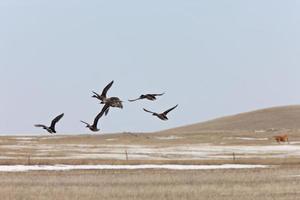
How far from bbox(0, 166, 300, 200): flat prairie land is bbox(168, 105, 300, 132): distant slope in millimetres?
74512

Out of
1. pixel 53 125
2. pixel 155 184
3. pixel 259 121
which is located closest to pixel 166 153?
pixel 155 184

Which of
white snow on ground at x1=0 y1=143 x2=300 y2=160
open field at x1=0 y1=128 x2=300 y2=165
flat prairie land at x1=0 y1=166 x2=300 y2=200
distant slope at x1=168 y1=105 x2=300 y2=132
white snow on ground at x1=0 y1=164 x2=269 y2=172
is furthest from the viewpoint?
distant slope at x1=168 y1=105 x2=300 y2=132

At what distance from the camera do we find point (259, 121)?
113m

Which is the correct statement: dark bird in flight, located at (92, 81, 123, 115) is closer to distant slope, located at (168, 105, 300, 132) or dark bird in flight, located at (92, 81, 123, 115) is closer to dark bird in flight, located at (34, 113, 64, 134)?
dark bird in flight, located at (34, 113, 64, 134)

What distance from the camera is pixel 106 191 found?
78.2ft

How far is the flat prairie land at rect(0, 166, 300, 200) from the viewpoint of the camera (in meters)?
22.2

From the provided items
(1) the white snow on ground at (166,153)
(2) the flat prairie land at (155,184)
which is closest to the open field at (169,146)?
(1) the white snow on ground at (166,153)

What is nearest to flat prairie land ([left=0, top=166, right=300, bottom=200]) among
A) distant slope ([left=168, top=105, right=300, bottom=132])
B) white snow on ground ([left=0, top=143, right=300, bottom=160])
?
white snow on ground ([left=0, top=143, right=300, bottom=160])

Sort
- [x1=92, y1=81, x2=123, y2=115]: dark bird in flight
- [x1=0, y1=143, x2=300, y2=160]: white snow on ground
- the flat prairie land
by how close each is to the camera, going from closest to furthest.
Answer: [x1=92, y1=81, x2=123, y2=115]: dark bird in flight < the flat prairie land < [x1=0, y1=143, x2=300, y2=160]: white snow on ground

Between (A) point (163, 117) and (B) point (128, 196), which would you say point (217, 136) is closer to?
(B) point (128, 196)

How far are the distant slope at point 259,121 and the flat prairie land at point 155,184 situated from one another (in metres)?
74.5

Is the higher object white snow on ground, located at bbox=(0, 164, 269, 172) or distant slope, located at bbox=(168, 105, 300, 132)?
distant slope, located at bbox=(168, 105, 300, 132)

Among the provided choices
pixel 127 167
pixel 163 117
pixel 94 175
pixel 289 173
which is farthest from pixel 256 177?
pixel 163 117

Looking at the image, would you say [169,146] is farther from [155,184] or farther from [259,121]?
[259,121]
